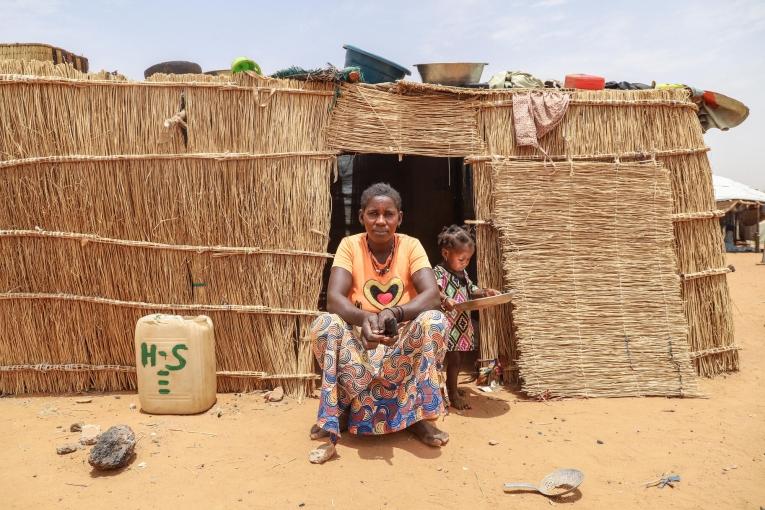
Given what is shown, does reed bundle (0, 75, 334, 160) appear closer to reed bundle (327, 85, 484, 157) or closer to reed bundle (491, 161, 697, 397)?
reed bundle (327, 85, 484, 157)

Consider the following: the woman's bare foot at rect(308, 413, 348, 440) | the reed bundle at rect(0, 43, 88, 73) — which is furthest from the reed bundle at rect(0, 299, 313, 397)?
the reed bundle at rect(0, 43, 88, 73)

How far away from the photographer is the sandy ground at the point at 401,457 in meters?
2.59

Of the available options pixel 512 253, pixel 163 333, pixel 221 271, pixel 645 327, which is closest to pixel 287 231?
pixel 221 271

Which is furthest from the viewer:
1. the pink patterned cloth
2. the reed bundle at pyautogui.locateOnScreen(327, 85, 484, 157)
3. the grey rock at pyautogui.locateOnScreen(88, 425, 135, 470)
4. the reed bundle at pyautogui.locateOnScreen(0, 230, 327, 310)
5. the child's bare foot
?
the pink patterned cloth

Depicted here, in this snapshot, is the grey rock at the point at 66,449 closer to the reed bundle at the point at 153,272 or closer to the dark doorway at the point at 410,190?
the reed bundle at the point at 153,272

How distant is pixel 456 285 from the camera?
3.85m

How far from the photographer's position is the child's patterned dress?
3713 millimetres

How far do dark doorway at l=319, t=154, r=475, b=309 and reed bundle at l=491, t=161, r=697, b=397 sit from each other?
1936mm

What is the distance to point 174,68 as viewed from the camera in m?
4.39

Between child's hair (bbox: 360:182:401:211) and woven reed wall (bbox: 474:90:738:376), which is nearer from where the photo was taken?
child's hair (bbox: 360:182:401:211)

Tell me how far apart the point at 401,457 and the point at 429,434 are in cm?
26

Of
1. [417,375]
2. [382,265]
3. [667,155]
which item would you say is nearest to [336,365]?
[417,375]

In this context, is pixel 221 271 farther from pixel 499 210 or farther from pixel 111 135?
pixel 499 210

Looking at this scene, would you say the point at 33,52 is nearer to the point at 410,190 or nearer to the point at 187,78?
the point at 187,78
